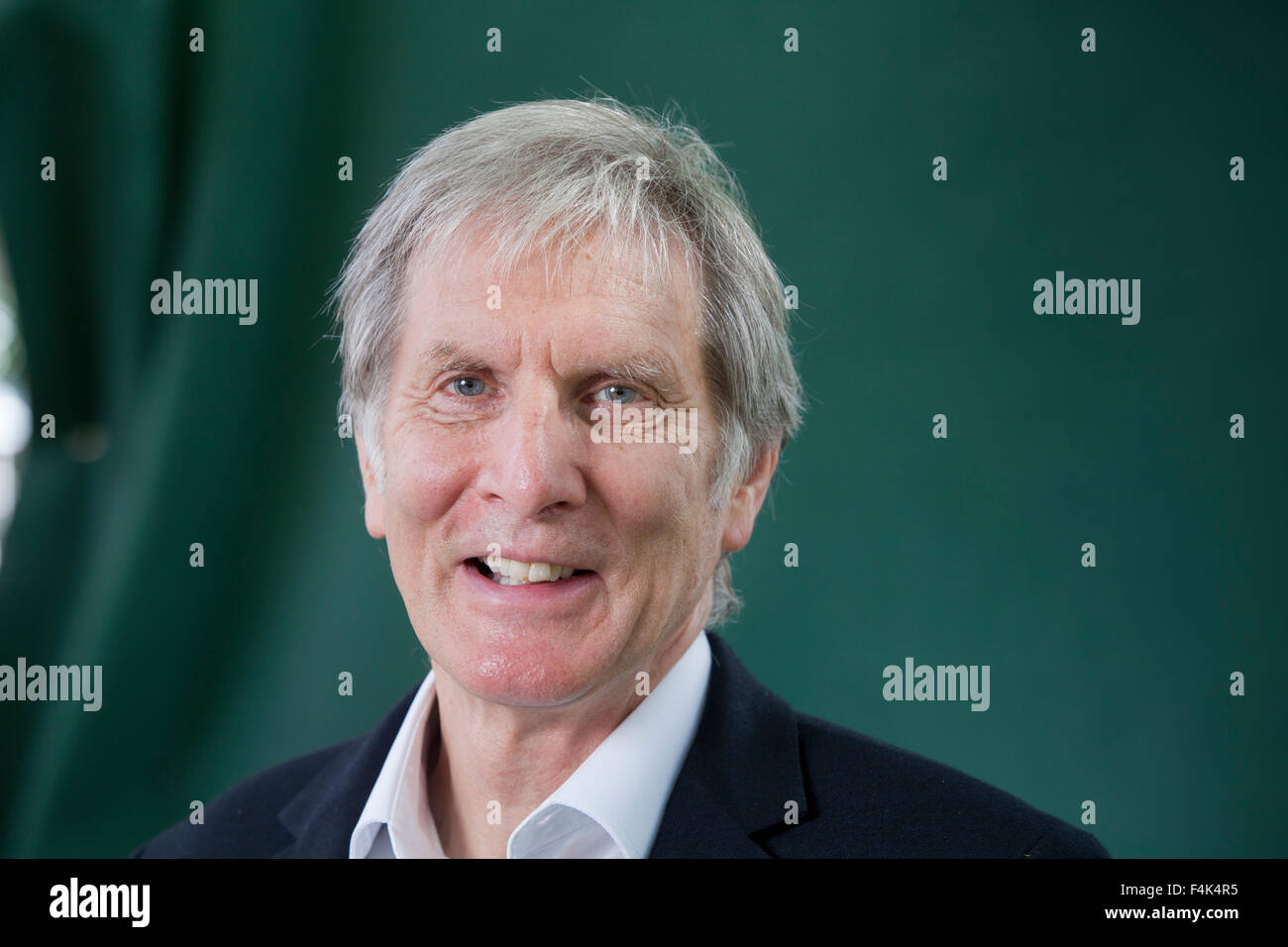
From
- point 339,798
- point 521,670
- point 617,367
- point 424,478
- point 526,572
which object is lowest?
point 339,798

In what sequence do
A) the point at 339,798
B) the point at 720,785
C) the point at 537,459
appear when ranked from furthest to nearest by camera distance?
the point at 339,798
the point at 720,785
the point at 537,459

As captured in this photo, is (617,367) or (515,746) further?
(515,746)

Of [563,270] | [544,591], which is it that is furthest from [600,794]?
[563,270]

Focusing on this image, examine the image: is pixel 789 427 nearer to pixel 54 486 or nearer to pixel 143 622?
pixel 143 622

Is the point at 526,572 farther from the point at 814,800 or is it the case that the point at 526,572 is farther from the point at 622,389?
the point at 814,800

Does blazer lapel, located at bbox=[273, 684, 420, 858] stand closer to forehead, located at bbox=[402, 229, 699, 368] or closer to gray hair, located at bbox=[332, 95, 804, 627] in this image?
gray hair, located at bbox=[332, 95, 804, 627]

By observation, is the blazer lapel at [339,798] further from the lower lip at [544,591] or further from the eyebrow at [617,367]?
the eyebrow at [617,367]

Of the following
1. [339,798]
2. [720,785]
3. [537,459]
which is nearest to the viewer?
[537,459]

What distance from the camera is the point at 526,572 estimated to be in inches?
45.7

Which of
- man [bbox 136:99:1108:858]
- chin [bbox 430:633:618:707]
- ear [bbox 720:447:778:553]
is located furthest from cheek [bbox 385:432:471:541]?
ear [bbox 720:447:778:553]

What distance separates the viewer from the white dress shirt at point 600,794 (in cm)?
120

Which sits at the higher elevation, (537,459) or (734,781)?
(537,459)
